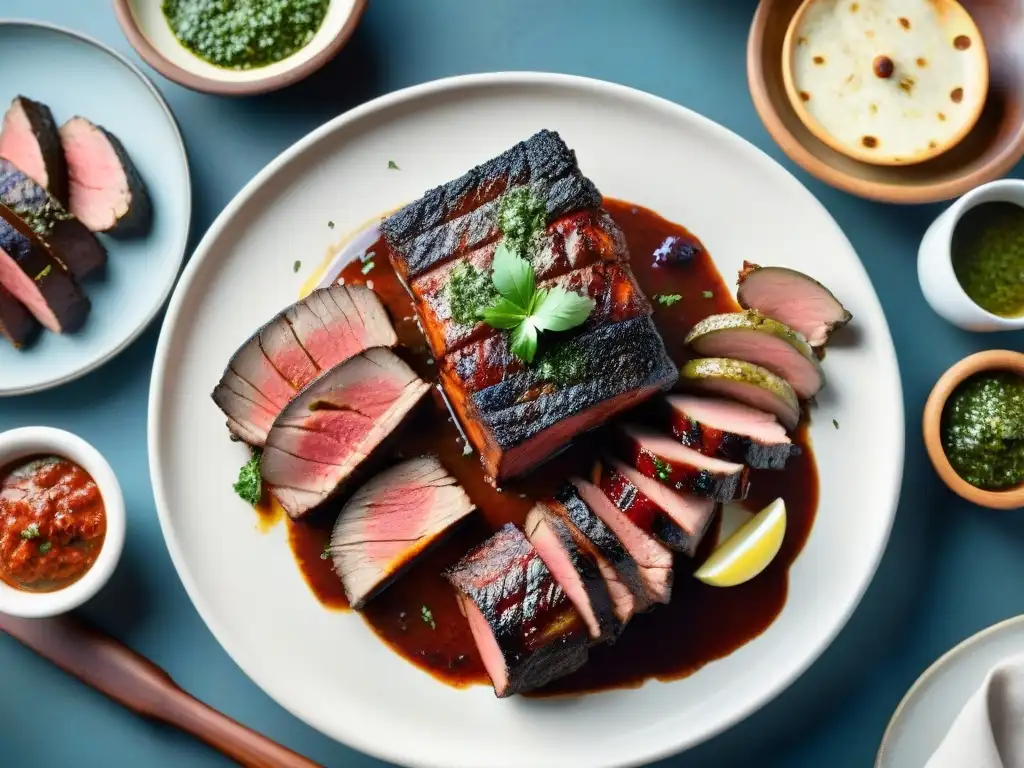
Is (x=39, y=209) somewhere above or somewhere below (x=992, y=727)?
above

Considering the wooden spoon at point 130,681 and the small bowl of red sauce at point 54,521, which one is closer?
the small bowl of red sauce at point 54,521

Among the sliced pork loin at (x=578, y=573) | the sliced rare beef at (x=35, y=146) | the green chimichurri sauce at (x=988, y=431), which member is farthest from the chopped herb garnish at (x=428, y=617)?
the sliced rare beef at (x=35, y=146)

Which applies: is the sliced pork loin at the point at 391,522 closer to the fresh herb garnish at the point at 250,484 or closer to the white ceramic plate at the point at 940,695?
the fresh herb garnish at the point at 250,484

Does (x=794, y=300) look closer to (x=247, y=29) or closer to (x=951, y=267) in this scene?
(x=951, y=267)

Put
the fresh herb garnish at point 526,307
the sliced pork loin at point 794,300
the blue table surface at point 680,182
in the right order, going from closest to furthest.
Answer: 1. the fresh herb garnish at point 526,307
2. the sliced pork loin at point 794,300
3. the blue table surface at point 680,182

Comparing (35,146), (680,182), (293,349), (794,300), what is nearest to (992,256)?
(794,300)

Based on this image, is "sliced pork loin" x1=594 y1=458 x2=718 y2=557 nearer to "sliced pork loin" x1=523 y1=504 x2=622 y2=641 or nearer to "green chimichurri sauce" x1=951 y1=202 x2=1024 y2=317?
"sliced pork loin" x1=523 y1=504 x2=622 y2=641

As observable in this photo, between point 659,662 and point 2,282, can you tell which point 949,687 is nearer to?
point 659,662
